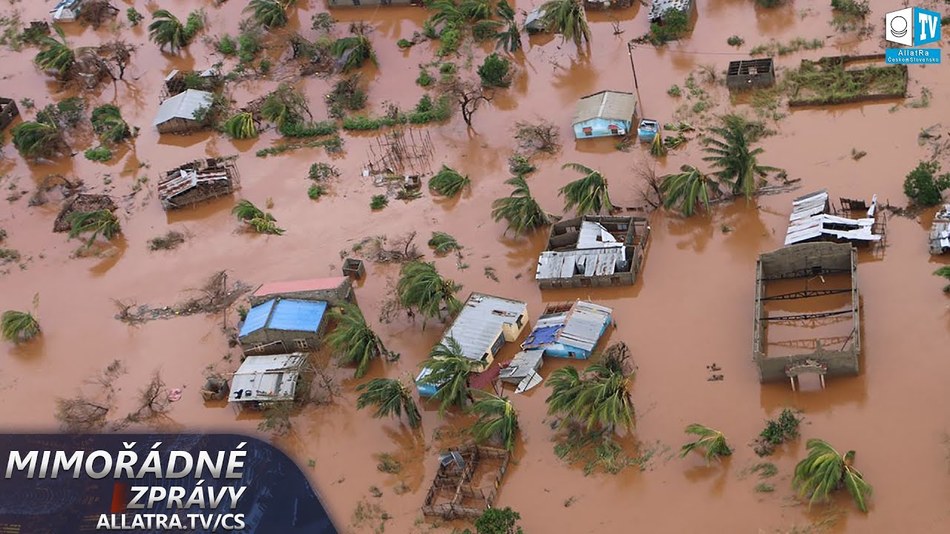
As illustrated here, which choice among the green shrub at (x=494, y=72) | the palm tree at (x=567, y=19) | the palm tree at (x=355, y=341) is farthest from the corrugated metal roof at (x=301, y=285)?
the palm tree at (x=567, y=19)

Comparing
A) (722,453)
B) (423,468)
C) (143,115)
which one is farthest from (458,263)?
(143,115)

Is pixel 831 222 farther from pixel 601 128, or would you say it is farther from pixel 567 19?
pixel 567 19

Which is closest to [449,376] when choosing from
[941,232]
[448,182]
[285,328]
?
[285,328]

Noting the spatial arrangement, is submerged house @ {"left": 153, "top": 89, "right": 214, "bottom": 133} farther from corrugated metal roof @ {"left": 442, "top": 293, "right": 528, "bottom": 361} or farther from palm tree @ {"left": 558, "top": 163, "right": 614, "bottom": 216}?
corrugated metal roof @ {"left": 442, "top": 293, "right": 528, "bottom": 361}

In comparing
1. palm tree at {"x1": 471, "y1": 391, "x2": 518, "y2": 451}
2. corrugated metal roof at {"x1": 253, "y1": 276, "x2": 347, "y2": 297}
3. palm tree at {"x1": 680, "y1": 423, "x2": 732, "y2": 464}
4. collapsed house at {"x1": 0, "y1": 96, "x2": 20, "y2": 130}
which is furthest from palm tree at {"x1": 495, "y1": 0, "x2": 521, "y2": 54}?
palm tree at {"x1": 680, "y1": 423, "x2": 732, "y2": 464}

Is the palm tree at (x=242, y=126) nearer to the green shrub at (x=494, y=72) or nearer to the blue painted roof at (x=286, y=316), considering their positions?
the green shrub at (x=494, y=72)
